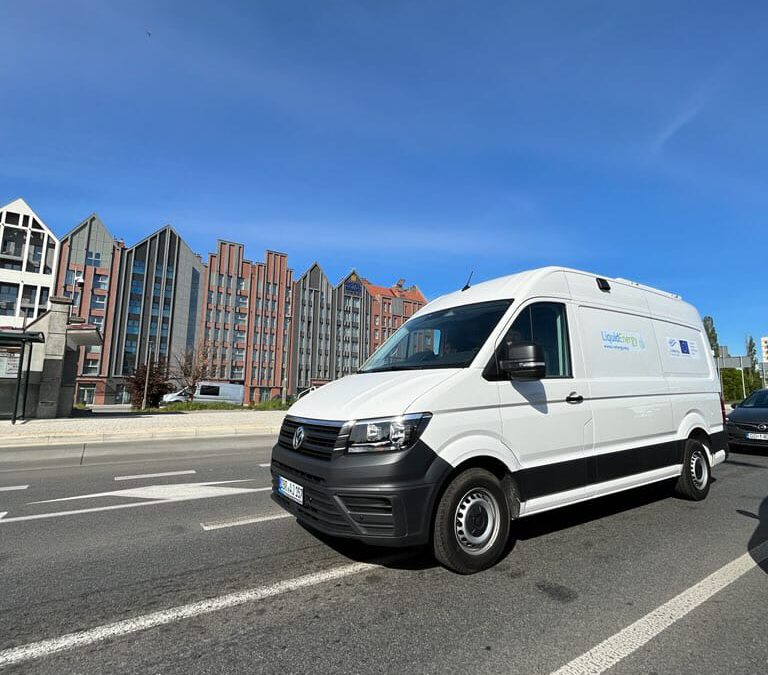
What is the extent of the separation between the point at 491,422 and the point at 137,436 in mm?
12451

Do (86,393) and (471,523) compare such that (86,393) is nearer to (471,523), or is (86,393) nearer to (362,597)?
(362,597)

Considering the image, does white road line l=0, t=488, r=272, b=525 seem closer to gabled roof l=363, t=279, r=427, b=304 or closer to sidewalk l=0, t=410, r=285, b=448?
sidewalk l=0, t=410, r=285, b=448

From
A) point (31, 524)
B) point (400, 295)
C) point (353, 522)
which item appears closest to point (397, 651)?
point (353, 522)

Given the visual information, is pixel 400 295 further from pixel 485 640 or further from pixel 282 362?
pixel 485 640

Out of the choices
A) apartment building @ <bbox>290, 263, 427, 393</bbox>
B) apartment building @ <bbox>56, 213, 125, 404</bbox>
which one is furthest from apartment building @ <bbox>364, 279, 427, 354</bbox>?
apartment building @ <bbox>56, 213, 125, 404</bbox>

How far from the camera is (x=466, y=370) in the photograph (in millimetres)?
3594

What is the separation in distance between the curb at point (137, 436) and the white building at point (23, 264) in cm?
6041

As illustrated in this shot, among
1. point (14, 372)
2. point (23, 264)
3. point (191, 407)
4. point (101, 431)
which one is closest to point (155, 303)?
point (23, 264)

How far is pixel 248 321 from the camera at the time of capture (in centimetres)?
7075

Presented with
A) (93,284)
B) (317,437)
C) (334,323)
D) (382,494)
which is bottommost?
(382,494)

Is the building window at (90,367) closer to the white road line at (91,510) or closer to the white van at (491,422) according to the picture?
the white road line at (91,510)

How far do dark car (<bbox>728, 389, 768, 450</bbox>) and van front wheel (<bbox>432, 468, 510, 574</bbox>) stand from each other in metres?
9.78

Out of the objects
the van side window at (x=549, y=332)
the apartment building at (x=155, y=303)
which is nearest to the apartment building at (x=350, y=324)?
the apartment building at (x=155, y=303)

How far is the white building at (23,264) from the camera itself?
60.9 m
